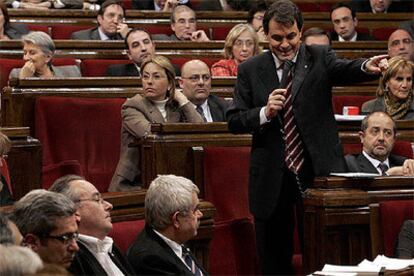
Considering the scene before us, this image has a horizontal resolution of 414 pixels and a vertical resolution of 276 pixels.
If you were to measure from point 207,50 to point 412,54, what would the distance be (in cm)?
89

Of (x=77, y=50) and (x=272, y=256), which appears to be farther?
(x=77, y=50)

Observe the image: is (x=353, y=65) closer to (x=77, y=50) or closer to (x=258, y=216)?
(x=258, y=216)

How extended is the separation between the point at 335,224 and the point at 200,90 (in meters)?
1.10

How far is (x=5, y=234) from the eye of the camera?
1.74m

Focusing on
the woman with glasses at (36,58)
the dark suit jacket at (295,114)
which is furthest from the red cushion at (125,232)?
the woman with glasses at (36,58)

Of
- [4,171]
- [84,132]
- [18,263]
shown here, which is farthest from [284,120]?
[18,263]

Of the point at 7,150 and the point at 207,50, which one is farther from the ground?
the point at 207,50

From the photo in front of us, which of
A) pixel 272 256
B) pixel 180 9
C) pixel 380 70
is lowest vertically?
pixel 272 256

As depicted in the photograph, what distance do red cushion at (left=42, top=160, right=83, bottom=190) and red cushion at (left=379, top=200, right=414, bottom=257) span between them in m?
0.99

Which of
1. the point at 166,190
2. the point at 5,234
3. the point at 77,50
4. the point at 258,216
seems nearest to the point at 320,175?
the point at 258,216

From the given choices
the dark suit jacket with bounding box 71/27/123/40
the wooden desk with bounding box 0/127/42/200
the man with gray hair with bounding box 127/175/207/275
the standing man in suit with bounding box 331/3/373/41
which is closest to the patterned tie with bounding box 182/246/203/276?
the man with gray hair with bounding box 127/175/207/275

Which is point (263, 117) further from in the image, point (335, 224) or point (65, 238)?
point (65, 238)

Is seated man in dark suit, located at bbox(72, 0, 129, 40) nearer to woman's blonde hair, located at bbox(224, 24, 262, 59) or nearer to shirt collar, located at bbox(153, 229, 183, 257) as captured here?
woman's blonde hair, located at bbox(224, 24, 262, 59)

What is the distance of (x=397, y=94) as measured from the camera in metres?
3.79
